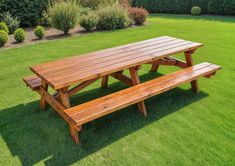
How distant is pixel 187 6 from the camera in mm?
16031

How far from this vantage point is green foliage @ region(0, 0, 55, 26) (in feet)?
31.0

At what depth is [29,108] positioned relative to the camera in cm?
371

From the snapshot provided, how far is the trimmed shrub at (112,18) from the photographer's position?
9189 millimetres

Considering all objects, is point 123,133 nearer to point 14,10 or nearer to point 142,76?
point 142,76

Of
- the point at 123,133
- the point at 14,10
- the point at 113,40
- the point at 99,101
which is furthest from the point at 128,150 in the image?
the point at 14,10

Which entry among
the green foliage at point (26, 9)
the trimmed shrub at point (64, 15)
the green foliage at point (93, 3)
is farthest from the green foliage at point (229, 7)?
the green foliage at point (26, 9)

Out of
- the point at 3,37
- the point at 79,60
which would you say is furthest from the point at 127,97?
the point at 3,37

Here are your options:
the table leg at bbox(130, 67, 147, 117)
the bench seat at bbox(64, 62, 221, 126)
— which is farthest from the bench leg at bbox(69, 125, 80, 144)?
the table leg at bbox(130, 67, 147, 117)

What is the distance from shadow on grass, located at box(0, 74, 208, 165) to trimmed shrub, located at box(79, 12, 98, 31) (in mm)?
5348

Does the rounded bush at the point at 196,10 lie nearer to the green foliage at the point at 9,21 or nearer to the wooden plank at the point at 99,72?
the green foliage at the point at 9,21

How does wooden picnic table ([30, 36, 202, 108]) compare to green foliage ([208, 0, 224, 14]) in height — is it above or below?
below

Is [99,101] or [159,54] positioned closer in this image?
[99,101]

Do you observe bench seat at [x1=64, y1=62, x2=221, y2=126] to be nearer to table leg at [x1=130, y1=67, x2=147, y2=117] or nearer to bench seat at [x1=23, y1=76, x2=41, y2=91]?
table leg at [x1=130, y1=67, x2=147, y2=117]

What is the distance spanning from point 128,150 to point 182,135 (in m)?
0.76
